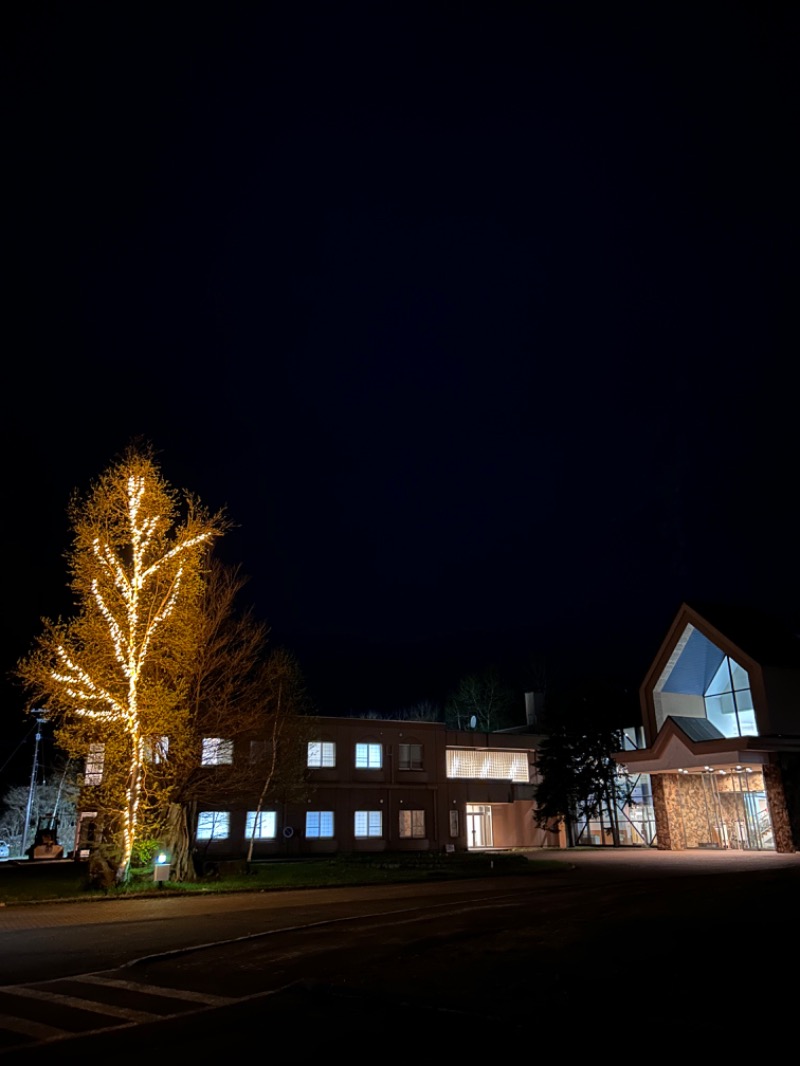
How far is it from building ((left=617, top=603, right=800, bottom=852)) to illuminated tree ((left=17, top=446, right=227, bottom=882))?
22601 mm

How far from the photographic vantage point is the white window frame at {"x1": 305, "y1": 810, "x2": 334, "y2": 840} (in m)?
40.7

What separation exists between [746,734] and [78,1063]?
35.1m

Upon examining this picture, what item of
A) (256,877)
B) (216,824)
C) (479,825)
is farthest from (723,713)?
(216,824)

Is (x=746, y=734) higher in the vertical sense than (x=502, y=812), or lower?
higher

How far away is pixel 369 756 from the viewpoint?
141ft

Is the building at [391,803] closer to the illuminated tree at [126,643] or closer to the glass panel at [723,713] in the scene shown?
the glass panel at [723,713]

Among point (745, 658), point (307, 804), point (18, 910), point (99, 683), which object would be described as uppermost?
point (745, 658)

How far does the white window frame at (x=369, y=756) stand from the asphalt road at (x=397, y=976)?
90.5ft

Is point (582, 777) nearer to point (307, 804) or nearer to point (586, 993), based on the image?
point (307, 804)

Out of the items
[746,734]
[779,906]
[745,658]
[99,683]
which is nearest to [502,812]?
[746,734]

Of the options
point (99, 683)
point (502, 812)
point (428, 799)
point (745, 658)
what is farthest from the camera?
point (502, 812)

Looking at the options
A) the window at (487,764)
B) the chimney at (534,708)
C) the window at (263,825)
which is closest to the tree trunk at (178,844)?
the window at (263,825)

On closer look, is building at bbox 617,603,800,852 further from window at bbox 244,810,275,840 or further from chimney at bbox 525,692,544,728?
chimney at bbox 525,692,544,728

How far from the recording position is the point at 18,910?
54.5 ft
